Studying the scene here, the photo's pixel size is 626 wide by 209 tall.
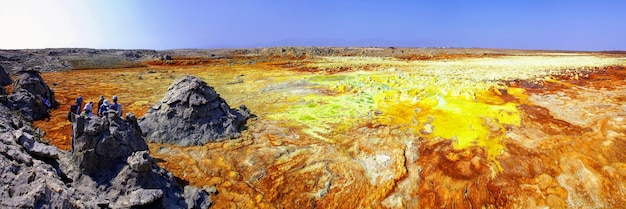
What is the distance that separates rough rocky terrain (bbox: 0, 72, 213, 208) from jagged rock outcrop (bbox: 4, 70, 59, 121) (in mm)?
5891

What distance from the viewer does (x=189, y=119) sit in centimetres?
1025

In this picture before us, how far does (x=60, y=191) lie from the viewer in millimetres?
4566

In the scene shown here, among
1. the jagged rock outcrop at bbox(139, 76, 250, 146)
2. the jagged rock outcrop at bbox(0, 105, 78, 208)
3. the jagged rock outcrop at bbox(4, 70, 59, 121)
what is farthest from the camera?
the jagged rock outcrop at bbox(4, 70, 59, 121)

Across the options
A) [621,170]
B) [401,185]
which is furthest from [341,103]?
[621,170]

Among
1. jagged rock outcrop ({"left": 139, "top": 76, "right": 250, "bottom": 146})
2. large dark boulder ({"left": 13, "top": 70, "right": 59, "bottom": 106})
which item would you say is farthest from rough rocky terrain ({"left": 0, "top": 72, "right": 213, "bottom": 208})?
large dark boulder ({"left": 13, "top": 70, "right": 59, "bottom": 106})

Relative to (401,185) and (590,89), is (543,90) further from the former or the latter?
(401,185)

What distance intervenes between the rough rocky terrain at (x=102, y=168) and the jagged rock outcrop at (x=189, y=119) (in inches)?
102

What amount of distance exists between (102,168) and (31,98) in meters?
8.71

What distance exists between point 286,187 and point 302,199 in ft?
1.90

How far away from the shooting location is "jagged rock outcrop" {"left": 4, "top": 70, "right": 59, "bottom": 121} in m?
11.7

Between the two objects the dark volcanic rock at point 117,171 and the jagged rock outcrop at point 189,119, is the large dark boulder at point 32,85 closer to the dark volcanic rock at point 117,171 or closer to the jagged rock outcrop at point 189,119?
the jagged rock outcrop at point 189,119

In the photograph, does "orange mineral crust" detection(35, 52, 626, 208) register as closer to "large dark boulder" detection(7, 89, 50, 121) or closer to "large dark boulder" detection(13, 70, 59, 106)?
"large dark boulder" detection(7, 89, 50, 121)

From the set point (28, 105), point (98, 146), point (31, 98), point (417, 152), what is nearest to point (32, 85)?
point (31, 98)

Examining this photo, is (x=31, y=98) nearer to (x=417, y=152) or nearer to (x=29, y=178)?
(x=29, y=178)
